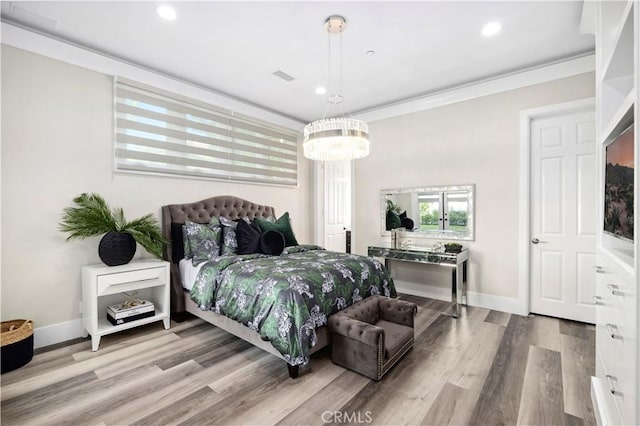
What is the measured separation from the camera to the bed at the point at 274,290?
Answer: 2109mm

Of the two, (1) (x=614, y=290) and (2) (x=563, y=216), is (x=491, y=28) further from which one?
(1) (x=614, y=290)

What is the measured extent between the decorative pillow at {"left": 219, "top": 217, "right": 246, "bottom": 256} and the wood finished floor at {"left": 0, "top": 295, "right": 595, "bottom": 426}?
922mm

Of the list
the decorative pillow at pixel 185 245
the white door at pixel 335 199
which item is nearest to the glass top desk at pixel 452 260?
the white door at pixel 335 199

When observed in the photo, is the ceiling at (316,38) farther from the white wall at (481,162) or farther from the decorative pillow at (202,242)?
the decorative pillow at (202,242)

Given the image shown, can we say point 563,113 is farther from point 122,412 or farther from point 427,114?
point 122,412

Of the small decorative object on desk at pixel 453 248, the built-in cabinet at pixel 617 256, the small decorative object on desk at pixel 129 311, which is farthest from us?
the small decorative object on desk at pixel 453 248

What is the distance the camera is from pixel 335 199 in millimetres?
5664

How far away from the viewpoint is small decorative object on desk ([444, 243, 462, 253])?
3.65 m

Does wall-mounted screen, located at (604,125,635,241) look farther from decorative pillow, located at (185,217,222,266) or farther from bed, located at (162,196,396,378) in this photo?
decorative pillow, located at (185,217,222,266)

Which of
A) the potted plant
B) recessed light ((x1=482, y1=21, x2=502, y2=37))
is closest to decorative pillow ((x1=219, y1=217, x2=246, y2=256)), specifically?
the potted plant

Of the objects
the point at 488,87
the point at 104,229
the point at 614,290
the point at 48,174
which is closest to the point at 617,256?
the point at 614,290

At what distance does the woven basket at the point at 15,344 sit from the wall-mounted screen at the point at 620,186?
391 cm

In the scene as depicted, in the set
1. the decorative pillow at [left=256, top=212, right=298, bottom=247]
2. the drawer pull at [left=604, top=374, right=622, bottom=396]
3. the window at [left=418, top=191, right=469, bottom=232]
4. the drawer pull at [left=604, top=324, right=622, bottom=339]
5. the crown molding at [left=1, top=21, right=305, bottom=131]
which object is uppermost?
the crown molding at [left=1, top=21, right=305, bottom=131]

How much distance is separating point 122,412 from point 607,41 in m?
3.59
